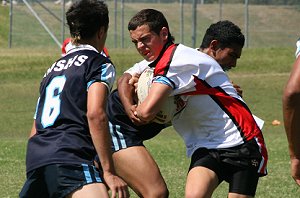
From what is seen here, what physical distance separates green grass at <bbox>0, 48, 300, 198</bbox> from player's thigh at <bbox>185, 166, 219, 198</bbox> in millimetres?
3289

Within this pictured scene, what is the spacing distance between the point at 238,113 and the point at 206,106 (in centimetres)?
25

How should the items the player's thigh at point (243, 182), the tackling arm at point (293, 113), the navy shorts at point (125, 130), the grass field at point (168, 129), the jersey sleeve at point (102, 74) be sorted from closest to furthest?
1. the tackling arm at point (293, 113)
2. the jersey sleeve at point (102, 74)
3. the player's thigh at point (243, 182)
4. the navy shorts at point (125, 130)
5. the grass field at point (168, 129)

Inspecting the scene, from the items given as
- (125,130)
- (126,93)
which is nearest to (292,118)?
(126,93)

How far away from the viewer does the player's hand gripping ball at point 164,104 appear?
6.34 metres

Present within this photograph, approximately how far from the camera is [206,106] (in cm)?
641

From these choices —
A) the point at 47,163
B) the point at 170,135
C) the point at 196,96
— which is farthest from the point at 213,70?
the point at 170,135

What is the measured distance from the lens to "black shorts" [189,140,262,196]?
21.0 ft

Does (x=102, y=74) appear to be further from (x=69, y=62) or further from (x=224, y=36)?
(x=224, y=36)

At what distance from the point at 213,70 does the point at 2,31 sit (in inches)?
1207

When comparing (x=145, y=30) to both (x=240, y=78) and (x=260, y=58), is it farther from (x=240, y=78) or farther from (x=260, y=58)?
(x=260, y=58)

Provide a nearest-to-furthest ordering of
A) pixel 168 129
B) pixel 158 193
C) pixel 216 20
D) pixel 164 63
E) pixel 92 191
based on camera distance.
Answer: pixel 92 191 → pixel 164 63 → pixel 158 193 → pixel 168 129 → pixel 216 20

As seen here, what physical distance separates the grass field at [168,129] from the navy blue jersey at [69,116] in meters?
4.37

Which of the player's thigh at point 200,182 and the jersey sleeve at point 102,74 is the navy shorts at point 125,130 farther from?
the jersey sleeve at point 102,74

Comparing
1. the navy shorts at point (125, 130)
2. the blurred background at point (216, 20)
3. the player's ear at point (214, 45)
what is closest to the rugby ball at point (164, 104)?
the navy shorts at point (125, 130)
